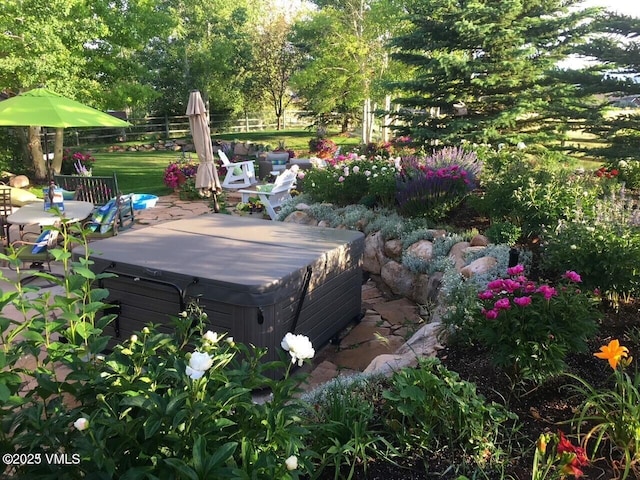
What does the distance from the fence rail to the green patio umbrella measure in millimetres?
14893

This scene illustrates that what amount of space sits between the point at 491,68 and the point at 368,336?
7.30m

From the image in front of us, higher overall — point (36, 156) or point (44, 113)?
point (44, 113)

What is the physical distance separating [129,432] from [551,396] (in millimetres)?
1870

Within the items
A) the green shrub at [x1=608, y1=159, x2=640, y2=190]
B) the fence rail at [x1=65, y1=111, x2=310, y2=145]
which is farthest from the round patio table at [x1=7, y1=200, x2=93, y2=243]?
the fence rail at [x1=65, y1=111, x2=310, y2=145]

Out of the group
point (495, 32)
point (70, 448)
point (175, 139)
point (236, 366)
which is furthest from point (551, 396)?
point (175, 139)

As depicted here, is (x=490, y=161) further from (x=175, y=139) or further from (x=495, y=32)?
(x=175, y=139)

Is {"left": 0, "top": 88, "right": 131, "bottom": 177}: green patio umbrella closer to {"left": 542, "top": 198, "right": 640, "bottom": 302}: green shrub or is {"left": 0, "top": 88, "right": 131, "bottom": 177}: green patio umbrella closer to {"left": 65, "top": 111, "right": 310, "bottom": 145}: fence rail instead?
{"left": 542, "top": 198, "right": 640, "bottom": 302}: green shrub

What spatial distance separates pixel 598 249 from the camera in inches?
118

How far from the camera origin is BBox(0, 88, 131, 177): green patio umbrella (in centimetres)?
564

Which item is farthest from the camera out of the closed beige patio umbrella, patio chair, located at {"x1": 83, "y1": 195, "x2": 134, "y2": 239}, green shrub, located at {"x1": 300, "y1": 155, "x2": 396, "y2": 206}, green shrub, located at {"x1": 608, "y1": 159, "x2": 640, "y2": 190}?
the closed beige patio umbrella

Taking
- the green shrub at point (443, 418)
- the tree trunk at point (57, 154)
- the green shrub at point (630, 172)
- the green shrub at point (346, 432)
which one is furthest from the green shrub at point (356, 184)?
the tree trunk at point (57, 154)

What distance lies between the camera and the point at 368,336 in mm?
4234

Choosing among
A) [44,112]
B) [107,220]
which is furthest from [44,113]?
[107,220]

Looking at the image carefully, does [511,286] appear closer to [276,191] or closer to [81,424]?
[81,424]
